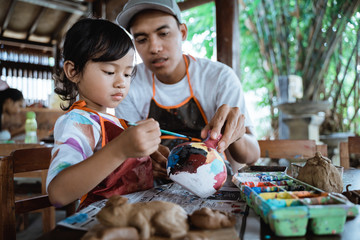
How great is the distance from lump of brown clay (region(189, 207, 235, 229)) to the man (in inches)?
31.9

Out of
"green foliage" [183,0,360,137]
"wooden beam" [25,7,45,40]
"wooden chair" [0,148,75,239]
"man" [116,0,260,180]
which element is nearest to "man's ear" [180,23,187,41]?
"man" [116,0,260,180]

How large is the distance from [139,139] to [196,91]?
48.9 inches

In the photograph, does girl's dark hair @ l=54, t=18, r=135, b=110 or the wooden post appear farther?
the wooden post

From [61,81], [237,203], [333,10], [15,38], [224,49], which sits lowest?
[237,203]

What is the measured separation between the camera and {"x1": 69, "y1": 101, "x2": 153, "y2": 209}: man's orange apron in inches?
47.3

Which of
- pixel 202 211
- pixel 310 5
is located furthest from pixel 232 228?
pixel 310 5

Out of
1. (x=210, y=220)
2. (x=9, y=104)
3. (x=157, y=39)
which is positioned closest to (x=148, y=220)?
(x=210, y=220)

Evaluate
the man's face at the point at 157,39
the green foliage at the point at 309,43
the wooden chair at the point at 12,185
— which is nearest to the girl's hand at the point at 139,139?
the wooden chair at the point at 12,185

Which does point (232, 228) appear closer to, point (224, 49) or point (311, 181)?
point (311, 181)

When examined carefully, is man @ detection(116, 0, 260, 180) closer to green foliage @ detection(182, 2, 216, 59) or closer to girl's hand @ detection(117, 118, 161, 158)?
girl's hand @ detection(117, 118, 161, 158)

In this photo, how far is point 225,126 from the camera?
1379 millimetres

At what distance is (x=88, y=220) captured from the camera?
83 cm

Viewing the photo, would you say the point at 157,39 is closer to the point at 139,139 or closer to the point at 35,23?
the point at 139,139

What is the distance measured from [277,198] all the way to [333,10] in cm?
530
